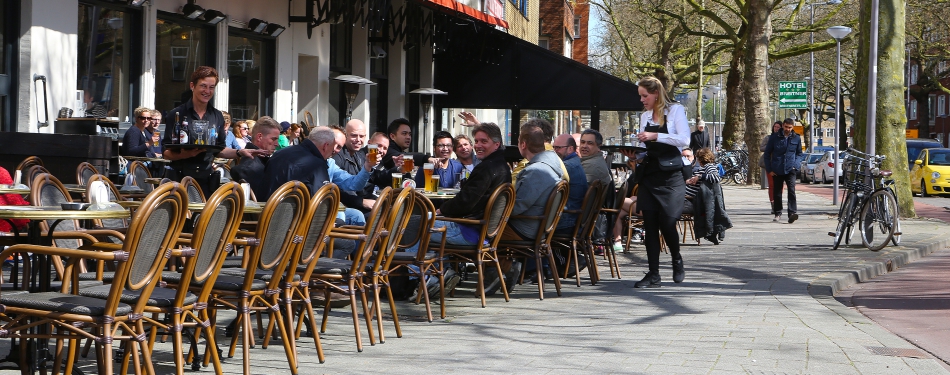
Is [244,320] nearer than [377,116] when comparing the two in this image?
Yes

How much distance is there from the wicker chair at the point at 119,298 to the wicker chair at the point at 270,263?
0.75 m

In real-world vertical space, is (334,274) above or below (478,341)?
above

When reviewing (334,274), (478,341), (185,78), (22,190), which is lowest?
(478,341)

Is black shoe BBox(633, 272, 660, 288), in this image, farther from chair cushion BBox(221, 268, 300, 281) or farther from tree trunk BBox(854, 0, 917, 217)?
tree trunk BBox(854, 0, 917, 217)

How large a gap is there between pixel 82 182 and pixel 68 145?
7.81ft

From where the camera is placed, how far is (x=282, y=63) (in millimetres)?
18266

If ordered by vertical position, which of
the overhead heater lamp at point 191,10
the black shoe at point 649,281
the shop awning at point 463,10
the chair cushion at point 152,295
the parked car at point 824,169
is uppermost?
the shop awning at point 463,10

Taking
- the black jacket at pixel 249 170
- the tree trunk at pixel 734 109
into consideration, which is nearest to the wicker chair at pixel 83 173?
the black jacket at pixel 249 170

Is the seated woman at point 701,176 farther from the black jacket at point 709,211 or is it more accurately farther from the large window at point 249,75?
the large window at point 249,75

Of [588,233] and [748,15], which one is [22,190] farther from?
[748,15]

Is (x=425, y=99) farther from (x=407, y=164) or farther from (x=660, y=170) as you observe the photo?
(x=407, y=164)

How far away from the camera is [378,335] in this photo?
6809mm

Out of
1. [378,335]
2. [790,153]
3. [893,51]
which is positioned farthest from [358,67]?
[378,335]

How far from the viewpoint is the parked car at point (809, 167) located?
48.9 metres
